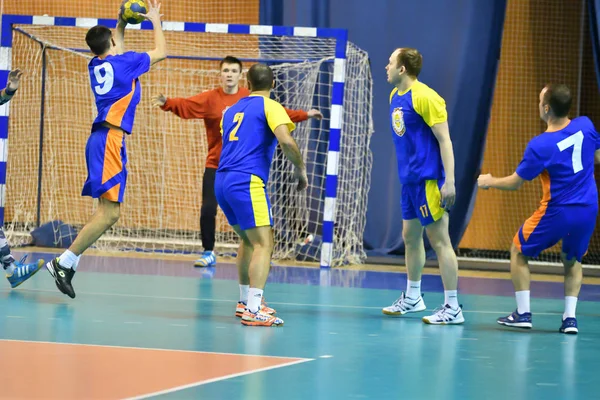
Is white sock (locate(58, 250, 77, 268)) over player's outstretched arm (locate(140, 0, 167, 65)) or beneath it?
beneath

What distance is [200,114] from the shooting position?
341 inches

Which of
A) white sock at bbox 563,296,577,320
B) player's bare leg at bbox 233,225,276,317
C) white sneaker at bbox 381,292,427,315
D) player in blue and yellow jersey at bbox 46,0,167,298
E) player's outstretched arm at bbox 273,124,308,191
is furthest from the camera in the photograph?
player in blue and yellow jersey at bbox 46,0,167,298

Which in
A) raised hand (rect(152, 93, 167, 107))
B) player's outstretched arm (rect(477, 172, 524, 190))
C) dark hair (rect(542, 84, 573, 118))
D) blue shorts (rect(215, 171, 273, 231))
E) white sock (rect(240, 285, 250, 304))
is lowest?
white sock (rect(240, 285, 250, 304))

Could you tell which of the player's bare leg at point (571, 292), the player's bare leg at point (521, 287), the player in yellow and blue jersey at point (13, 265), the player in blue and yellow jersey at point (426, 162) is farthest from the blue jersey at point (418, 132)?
the player in yellow and blue jersey at point (13, 265)

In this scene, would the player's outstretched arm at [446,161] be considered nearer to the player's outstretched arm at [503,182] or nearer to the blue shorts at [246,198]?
the player's outstretched arm at [503,182]

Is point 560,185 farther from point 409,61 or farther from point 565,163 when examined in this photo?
point 409,61

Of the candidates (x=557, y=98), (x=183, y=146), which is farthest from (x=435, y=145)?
(x=183, y=146)

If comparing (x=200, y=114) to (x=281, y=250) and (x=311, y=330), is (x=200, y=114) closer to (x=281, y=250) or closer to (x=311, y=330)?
(x=281, y=250)

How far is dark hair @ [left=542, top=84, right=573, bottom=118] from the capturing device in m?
5.58

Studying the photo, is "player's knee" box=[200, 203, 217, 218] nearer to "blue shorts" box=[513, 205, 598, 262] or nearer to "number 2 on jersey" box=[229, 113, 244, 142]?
"number 2 on jersey" box=[229, 113, 244, 142]

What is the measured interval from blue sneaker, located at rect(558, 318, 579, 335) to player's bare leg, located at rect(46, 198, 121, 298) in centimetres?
302

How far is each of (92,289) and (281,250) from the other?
374 centimetres

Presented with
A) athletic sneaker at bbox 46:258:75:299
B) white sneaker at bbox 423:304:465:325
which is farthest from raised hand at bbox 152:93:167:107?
white sneaker at bbox 423:304:465:325

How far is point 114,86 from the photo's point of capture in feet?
21.1
